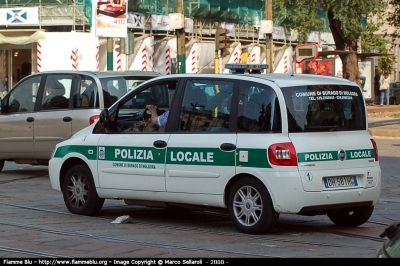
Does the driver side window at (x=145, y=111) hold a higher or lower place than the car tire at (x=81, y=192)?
higher

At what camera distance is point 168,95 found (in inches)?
409

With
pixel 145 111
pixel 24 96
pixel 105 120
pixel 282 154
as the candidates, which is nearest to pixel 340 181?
pixel 282 154

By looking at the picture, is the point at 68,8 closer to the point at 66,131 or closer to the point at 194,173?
the point at 66,131

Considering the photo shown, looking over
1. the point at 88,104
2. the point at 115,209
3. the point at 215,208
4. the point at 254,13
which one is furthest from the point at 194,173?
the point at 254,13

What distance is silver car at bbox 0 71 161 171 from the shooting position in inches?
557

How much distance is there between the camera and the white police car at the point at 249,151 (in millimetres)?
8711

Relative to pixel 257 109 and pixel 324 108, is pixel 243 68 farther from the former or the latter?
pixel 324 108

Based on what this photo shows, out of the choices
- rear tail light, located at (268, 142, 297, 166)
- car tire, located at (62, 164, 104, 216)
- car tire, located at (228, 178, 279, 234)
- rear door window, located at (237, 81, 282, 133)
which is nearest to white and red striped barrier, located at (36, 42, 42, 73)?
car tire, located at (62, 164, 104, 216)

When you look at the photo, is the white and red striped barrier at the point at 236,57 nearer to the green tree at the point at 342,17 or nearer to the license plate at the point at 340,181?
the green tree at the point at 342,17

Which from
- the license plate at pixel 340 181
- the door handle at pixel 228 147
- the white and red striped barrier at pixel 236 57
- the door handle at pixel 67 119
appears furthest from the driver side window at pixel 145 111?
the white and red striped barrier at pixel 236 57

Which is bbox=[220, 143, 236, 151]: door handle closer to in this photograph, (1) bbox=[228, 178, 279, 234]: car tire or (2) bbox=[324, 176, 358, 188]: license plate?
(1) bbox=[228, 178, 279, 234]: car tire

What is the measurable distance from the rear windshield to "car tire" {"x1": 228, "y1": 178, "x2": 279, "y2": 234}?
663mm

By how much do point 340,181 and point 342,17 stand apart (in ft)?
77.5

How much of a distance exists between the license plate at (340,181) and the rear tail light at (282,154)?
1.42ft
